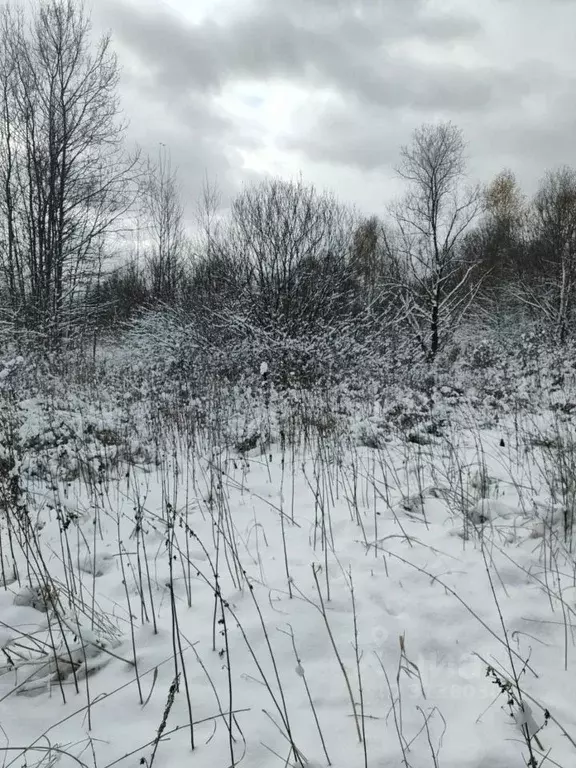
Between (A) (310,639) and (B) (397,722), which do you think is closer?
(B) (397,722)

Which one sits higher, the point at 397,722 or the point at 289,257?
the point at 289,257

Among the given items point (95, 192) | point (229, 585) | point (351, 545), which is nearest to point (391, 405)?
point (351, 545)

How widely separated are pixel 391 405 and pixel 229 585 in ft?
16.4

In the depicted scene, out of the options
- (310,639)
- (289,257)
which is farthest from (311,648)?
(289,257)

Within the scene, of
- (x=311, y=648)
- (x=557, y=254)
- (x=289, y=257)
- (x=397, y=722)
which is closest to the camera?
(x=397, y=722)

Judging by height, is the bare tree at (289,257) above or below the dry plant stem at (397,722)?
above

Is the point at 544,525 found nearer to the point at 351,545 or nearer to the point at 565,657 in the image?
the point at 565,657

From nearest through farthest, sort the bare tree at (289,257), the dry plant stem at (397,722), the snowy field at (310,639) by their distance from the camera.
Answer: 1. the dry plant stem at (397,722)
2. the snowy field at (310,639)
3. the bare tree at (289,257)

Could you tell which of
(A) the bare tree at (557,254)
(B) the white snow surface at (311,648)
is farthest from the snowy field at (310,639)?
(A) the bare tree at (557,254)

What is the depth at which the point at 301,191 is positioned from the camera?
44.7 feet

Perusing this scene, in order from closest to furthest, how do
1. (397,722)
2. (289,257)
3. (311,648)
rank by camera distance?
(397,722) < (311,648) < (289,257)

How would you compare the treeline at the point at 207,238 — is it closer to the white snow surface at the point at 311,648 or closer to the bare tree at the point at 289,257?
the bare tree at the point at 289,257

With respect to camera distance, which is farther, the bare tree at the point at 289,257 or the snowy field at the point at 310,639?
the bare tree at the point at 289,257

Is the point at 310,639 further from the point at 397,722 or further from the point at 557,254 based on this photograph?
the point at 557,254
